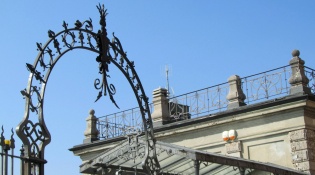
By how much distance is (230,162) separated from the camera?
1611cm

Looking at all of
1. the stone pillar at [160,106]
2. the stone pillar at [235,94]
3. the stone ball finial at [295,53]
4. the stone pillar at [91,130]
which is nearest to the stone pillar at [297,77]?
the stone ball finial at [295,53]

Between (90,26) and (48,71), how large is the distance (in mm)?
1816

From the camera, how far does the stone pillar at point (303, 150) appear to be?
1897 cm

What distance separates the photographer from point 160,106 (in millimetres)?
23250

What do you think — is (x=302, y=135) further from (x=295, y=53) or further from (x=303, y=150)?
(x=295, y=53)

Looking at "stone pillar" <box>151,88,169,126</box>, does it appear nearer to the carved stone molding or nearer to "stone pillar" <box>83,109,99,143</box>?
"stone pillar" <box>83,109,99,143</box>

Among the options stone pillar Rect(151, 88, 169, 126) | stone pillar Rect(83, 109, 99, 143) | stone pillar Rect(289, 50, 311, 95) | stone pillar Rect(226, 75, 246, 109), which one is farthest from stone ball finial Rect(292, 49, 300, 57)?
stone pillar Rect(83, 109, 99, 143)

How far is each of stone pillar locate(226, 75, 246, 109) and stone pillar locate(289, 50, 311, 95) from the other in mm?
1900

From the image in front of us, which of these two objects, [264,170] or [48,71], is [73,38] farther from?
[264,170]

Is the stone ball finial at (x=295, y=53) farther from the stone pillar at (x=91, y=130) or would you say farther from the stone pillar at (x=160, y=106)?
the stone pillar at (x=91, y=130)

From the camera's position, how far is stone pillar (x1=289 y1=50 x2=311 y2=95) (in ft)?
63.8

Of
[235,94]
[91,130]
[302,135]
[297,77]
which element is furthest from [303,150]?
[91,130]

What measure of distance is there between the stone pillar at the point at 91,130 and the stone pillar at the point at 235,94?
6.86 metres

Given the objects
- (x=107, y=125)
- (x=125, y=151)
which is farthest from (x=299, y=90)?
(x=107, y=125)
